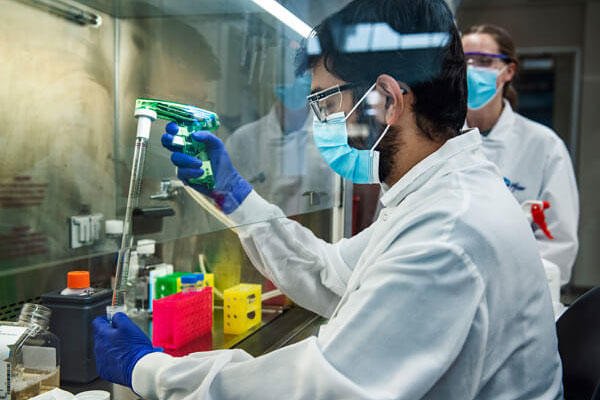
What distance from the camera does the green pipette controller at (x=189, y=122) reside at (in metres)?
1.11

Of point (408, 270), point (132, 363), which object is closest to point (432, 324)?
point (408, 270)

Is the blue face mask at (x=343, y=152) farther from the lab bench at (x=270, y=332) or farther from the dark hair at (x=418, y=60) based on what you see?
the lab bench at (x=270, y=332)

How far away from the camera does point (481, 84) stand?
7.36 ft

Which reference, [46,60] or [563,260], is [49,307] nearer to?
[46,60]

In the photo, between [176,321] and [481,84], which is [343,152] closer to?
[176,321]

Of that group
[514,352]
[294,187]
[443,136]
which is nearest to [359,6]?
[443,136]

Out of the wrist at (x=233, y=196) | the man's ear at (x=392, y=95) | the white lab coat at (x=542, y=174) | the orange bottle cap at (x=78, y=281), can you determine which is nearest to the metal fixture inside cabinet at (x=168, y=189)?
the wrist at (x=233, y=196)

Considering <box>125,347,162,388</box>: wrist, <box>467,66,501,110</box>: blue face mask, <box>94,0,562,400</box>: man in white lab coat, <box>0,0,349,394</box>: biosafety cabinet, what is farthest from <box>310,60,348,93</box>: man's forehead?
<box>467,66,501,110</box>: blue face mask

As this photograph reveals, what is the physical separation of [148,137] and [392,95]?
0.48 meters

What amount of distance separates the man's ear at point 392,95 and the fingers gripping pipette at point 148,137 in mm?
406

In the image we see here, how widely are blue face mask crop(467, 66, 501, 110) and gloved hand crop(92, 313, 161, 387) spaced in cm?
169

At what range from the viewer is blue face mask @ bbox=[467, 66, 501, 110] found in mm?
2240

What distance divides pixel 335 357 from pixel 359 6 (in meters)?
0.67

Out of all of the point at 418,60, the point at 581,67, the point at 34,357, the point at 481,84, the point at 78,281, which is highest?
the point at 581,67
